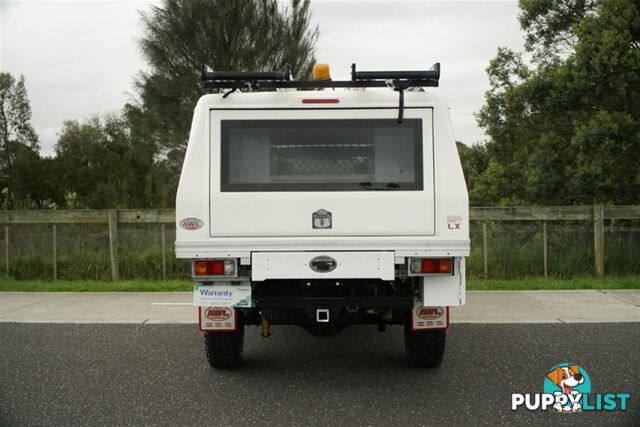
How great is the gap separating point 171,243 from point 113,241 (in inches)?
38.2

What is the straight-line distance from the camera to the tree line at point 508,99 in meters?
13.6

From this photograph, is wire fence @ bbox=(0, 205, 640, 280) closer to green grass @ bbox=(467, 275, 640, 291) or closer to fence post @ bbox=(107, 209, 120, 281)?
fence post @ bbox=(107, 209, 120, 281)

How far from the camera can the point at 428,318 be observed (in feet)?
18.0

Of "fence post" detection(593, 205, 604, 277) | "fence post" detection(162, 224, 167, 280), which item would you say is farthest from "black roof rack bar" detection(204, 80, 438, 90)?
"fence post" detection(593, 205, 604, 277)

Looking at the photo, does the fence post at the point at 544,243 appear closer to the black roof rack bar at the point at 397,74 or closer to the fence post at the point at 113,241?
the black roof rack bar at the point at 397,74

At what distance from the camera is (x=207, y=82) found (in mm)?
5414

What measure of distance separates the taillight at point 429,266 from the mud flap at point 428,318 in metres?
0.43

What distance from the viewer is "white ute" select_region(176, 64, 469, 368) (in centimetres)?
512

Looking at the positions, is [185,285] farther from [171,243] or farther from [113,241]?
[113,241]

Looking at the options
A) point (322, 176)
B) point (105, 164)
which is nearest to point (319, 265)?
point (322, 176)

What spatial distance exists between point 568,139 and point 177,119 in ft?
44.3

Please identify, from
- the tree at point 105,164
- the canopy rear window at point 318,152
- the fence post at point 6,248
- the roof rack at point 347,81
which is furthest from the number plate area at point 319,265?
the tree at point 105,164

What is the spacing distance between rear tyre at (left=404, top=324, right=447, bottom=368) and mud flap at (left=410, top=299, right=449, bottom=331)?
0.15m

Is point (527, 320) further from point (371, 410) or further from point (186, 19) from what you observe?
point (186, 19)
